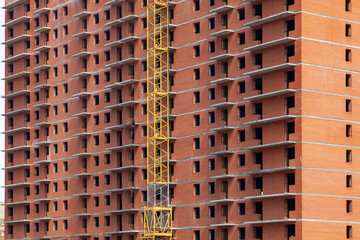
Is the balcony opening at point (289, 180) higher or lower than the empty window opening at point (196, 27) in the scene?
lower

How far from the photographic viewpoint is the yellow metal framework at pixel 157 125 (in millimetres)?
94688

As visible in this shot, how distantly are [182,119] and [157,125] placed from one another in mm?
4077

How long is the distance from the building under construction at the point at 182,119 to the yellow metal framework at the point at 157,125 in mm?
216

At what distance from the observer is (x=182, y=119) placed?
9431cm

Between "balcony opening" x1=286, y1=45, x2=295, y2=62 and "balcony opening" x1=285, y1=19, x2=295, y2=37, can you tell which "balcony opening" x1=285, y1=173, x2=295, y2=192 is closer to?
"balcony opening" x1=286, y1=45, x2=295, y2=62

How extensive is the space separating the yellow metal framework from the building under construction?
216 mm

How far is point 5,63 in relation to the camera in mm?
124938

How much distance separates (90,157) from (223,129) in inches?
966
